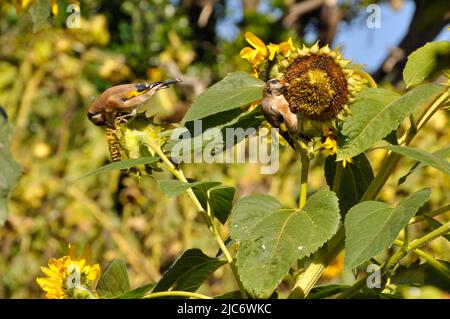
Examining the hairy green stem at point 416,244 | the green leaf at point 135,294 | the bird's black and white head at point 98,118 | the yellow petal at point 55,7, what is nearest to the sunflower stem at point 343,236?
the hairy green stem at point 416,244

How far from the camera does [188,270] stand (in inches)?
25.2

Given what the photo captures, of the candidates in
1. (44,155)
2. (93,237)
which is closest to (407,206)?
(93,237)

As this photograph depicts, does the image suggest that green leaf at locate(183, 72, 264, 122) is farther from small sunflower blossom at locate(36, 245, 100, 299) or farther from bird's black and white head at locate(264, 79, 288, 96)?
small sunflower blossom at locate(36, 245, 100, 299)

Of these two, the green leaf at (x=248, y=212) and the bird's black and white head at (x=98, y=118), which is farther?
the bird's black and white head at (x=98, y=118)

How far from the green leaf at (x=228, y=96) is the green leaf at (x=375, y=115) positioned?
0.07 m

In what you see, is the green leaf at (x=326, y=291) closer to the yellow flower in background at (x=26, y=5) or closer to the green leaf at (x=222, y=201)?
the green leaf at (x=222, y=201)

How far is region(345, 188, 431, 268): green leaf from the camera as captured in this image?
0.50 metres

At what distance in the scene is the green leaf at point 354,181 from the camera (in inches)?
25.9

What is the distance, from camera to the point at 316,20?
3.93 m

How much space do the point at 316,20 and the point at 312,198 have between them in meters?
3.45

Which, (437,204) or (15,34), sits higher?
(15,34)

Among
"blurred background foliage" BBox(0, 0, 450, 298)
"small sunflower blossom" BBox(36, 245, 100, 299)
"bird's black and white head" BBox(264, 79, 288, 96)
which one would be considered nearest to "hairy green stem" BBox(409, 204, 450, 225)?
"bird's black and white head" BBox(264, 79, 288, 96)

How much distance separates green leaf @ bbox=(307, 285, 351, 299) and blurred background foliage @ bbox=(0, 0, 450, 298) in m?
1.08

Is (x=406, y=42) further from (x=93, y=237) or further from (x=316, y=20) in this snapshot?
(x=93, y=237)
